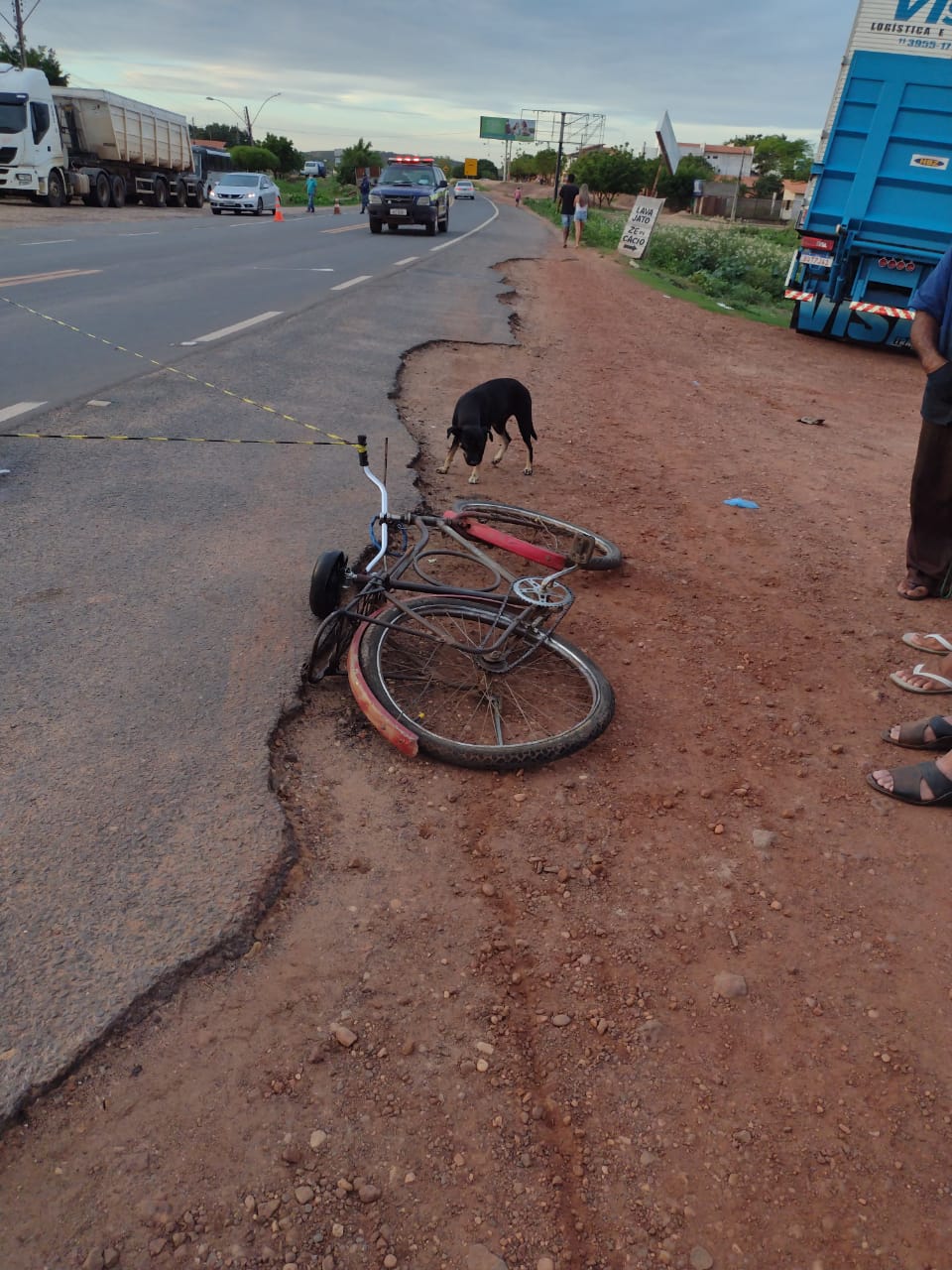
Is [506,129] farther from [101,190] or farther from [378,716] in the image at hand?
[378,716]

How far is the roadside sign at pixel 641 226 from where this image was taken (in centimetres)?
2238

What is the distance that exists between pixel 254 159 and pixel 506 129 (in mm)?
57811

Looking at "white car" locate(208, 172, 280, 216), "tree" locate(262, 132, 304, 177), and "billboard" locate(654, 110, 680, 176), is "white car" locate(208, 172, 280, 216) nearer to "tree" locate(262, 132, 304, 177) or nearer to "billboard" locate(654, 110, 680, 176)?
"billboard" locate(654, 110, 680, 176)

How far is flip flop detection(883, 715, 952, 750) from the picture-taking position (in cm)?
328

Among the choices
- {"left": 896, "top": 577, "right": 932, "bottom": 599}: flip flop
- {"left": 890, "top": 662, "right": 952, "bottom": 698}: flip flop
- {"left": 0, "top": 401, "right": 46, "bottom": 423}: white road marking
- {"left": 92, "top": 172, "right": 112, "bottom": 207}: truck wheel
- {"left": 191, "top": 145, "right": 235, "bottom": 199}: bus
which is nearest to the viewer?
{"left": 890, "top": 662, "right": 952, "bottom": 698}: flip flop

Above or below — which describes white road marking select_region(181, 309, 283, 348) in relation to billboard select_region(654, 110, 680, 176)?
below

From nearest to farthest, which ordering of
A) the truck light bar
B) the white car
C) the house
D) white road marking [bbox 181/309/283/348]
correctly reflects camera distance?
white road marking [bbox 181/309/283/348], the truck light bar, the white car, the house

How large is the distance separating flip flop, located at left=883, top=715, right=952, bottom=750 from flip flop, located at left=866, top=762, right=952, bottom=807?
0.71 feet

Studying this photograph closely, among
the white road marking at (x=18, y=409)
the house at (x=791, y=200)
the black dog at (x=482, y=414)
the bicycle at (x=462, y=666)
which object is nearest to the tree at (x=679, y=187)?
the house at (x=791, y=200)

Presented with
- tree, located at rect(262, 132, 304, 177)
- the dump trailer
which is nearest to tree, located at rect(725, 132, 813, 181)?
tree, located at rect(262, 132, 304, 177)

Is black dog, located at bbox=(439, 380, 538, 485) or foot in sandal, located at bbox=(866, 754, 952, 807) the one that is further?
black dog, located at bbox=(439, 380, 538, 485)

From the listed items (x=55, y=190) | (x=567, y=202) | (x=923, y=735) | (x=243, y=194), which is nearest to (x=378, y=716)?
(x=923, y=735)

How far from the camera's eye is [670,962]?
2.38 meters

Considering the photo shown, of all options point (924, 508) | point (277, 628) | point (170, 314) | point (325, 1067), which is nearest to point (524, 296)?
point (170, 314)
